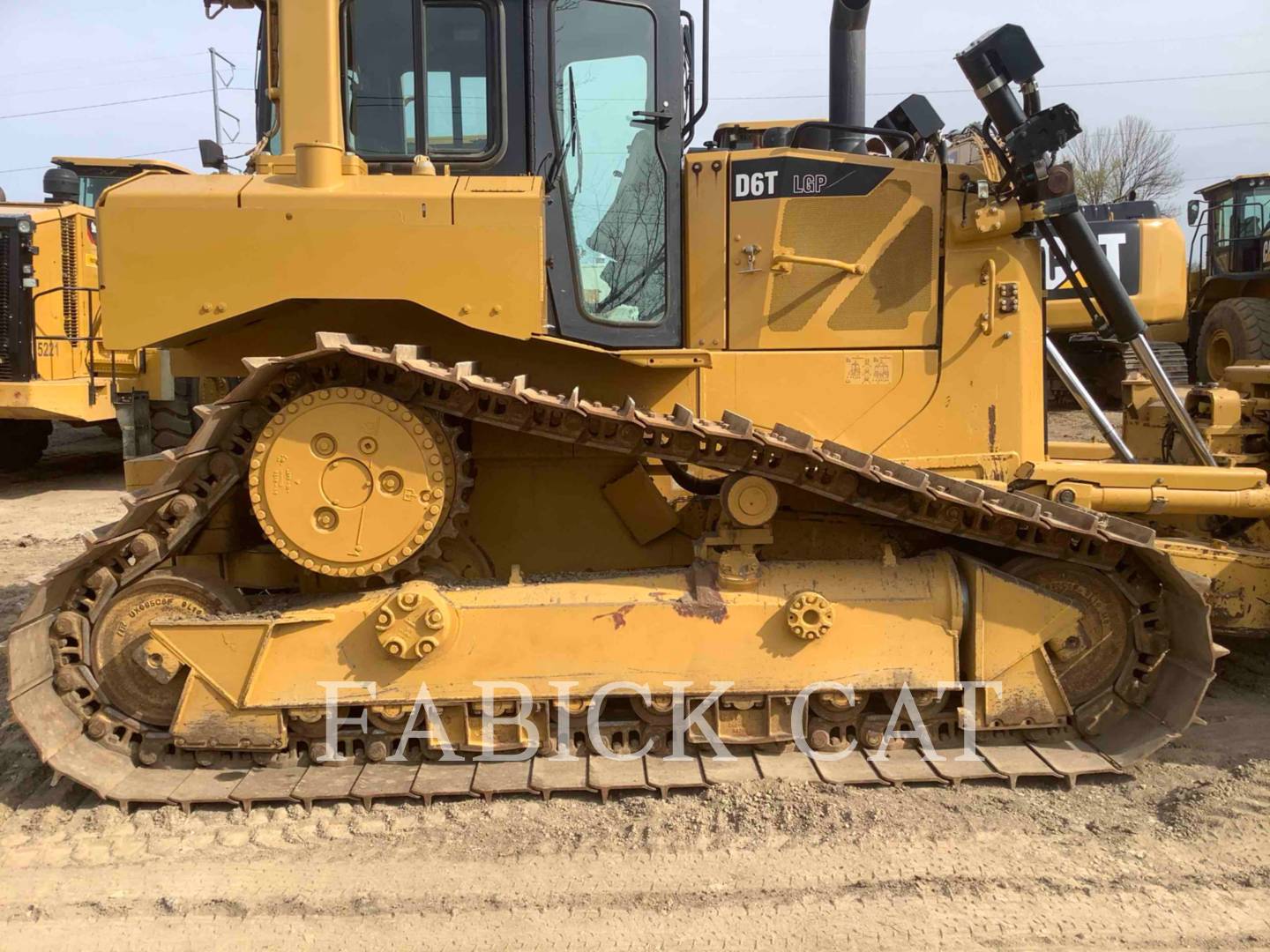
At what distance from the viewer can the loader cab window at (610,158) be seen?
160 inches

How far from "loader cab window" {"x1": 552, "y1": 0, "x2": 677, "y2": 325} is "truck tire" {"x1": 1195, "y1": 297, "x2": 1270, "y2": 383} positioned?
36.7 ft

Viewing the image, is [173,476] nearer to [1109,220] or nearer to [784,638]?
[784,638]

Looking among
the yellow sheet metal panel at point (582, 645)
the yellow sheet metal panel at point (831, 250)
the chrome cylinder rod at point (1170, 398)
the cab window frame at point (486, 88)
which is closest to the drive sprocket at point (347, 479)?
the yellow sheet metal panel at point (582, 645)

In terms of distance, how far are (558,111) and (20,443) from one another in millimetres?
11481

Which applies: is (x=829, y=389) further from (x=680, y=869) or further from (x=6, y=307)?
(x=6, y=307)

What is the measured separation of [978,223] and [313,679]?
3448mm

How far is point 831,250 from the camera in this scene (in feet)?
14.5

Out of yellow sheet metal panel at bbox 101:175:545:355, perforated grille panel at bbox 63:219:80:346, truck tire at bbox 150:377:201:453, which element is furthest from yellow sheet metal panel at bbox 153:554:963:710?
perforated grille panel at bbox 63:219:80:346

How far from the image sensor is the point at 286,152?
12.9ft

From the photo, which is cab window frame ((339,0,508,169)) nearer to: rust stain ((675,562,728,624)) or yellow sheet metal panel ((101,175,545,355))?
yellow sheet metal panel ((101,175,545,355))

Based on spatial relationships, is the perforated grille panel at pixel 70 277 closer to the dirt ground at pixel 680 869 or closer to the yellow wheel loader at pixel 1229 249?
the dirt ground at pixel 680 869

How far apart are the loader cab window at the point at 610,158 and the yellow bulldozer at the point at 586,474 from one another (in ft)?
0.05

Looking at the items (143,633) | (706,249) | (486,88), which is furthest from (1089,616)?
(143,633)

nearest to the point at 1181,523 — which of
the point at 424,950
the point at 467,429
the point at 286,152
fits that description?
the point at 467,429
